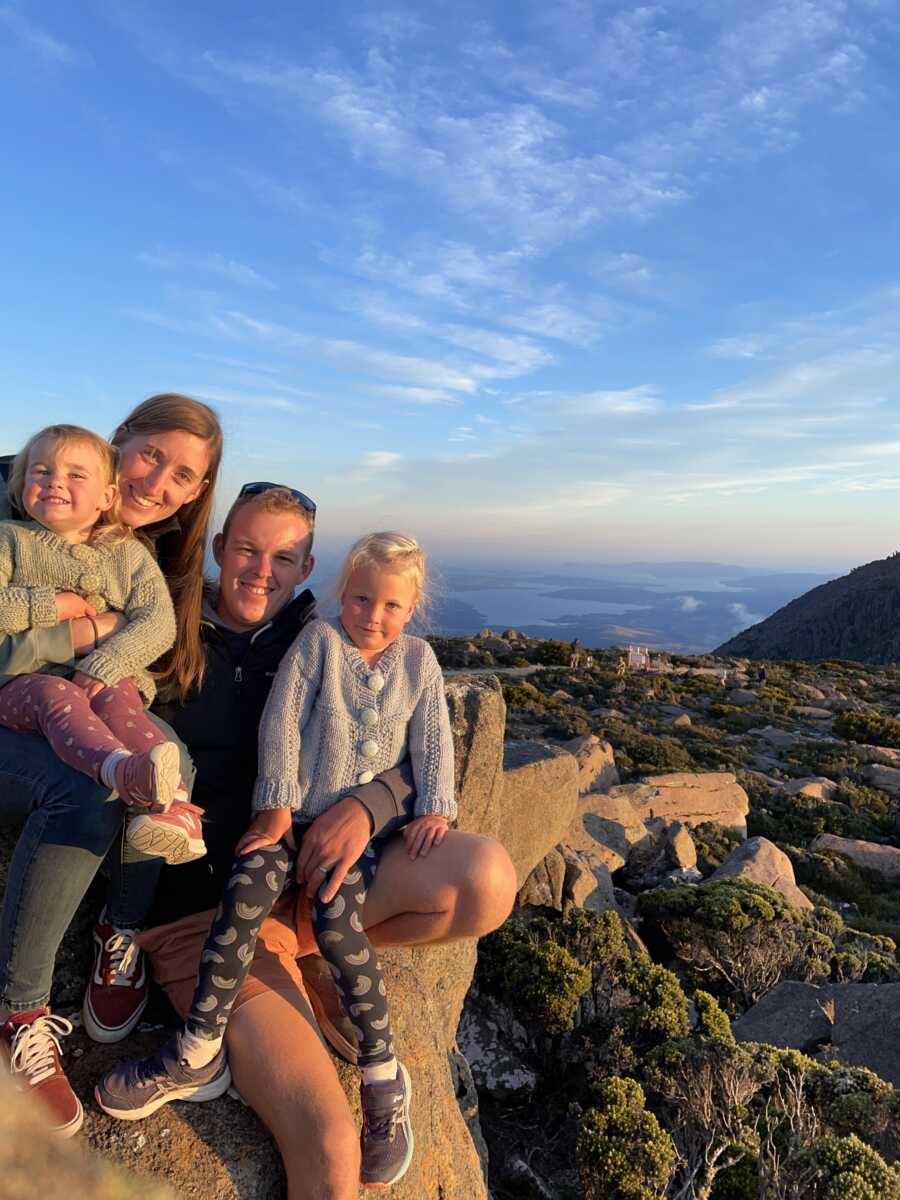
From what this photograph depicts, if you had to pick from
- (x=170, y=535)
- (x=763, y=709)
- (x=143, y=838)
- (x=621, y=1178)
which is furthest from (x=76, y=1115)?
(x=763, y=709)

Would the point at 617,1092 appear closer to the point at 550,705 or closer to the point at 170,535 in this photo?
the point at 170,535

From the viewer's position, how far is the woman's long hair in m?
3.24

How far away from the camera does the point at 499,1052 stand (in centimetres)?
598

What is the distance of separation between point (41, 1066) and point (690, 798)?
13.1 m

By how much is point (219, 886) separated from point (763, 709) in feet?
85.0

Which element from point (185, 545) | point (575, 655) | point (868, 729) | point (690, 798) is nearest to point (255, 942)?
point (185, 545)

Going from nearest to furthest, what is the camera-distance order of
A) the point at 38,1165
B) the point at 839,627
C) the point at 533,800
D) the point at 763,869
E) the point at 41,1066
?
the point at 38,1165, the point at 41,1066, the point at 533,800, the point at 763,869, the point at 839,627

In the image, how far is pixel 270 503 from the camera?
3.45 m

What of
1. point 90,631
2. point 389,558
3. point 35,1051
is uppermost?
point 389,558

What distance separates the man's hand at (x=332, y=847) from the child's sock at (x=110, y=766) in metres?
0.76

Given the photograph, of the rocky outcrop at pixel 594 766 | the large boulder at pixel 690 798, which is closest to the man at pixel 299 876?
the large boulder at pixel 690 798

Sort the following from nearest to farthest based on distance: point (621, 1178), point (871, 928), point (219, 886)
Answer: point (219, 886) < point (621, 1178) < point (871, 928)

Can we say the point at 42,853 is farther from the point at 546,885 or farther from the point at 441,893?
the point at 546,885

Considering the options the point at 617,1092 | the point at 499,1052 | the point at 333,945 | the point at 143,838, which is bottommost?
the point at 499,1052
